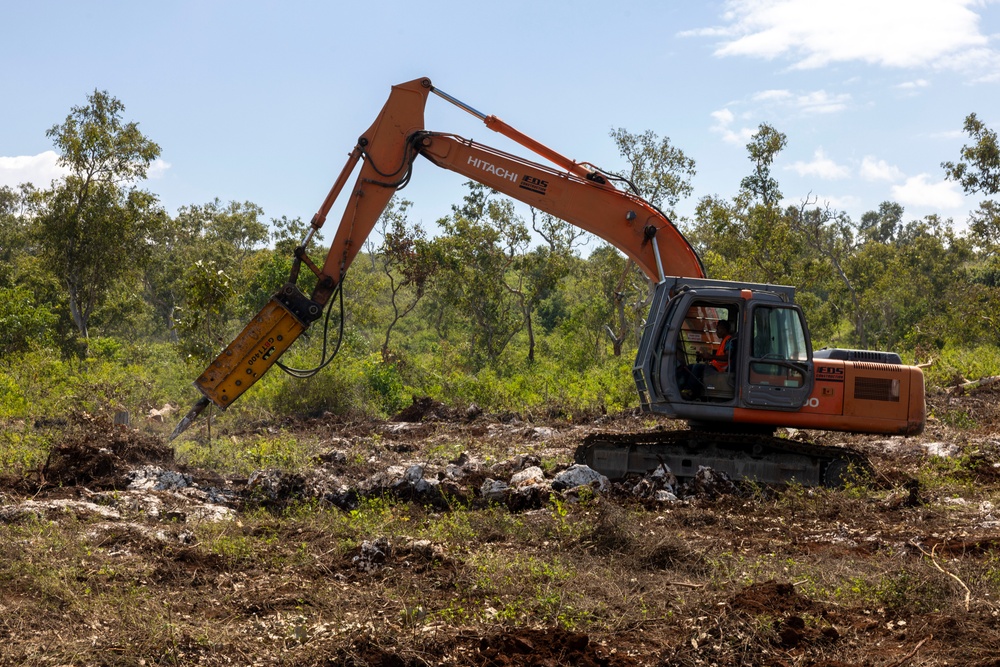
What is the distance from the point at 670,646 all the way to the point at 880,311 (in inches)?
1242

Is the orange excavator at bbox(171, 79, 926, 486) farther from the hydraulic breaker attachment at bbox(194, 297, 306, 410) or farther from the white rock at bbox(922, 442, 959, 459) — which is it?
the white rock at bbox(922, 442, 959, 459)

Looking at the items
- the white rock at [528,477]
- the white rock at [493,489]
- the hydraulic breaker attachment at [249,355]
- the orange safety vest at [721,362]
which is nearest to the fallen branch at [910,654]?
the orange safety vest at [721,362]

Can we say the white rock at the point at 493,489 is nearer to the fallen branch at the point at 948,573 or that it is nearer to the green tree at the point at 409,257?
the fallen branch at the point at 948,573

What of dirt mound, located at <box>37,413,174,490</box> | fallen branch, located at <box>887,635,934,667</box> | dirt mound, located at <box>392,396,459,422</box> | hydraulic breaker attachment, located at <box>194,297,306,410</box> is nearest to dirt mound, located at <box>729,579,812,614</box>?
fallen branch, located at <box>887,635,934,667</box>

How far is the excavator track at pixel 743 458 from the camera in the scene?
10.7 meters

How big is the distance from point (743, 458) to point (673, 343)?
1748 millimetres

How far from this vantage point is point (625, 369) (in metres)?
21.0

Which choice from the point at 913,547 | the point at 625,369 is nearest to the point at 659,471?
the point at 913,547

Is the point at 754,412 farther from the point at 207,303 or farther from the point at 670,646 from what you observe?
the point at 207,303

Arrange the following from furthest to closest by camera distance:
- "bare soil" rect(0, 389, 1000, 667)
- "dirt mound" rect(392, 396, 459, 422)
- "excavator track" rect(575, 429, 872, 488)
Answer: "dirt mound" rect(392, 396, 459, 422) < "excavator track" rect(575, 429, 872, 488) < "bare soil" rect(0, 389, 1000, 667)

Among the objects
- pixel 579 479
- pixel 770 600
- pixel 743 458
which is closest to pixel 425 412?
pixel 579 479

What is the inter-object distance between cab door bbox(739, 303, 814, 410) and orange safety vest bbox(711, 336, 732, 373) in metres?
0.20

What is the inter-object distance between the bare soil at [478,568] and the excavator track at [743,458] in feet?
1.28

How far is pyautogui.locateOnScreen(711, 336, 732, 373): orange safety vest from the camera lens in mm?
10406
